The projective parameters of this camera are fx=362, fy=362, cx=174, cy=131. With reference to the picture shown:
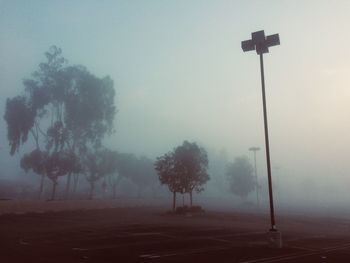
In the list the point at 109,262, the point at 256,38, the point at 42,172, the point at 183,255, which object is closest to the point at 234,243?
Answer: the point at 183,255

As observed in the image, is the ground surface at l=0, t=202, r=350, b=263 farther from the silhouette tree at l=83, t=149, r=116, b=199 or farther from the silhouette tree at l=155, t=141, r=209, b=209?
the silhouette tree at l=83, t=149, r=116, b=199

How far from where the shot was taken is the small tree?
296 ft

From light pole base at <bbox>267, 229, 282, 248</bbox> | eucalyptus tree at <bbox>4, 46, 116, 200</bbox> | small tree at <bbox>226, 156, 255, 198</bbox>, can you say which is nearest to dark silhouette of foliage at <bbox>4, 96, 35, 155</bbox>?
eucalyptus tree at <bbox>4, 46, 116, 200</bbox>

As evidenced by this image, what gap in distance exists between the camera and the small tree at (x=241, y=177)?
296ft

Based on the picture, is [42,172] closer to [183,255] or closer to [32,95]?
[32,95]

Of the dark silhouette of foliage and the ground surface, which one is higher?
the dark silhouette of foliage

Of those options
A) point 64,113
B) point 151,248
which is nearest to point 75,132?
point 64,113

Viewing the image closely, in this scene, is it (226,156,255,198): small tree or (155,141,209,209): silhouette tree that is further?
(226,156,255,198): small tree

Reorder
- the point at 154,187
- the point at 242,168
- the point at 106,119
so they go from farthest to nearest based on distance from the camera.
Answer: the point at 154,187
the point at 242,168
the point at 106,119

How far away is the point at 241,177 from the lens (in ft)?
295

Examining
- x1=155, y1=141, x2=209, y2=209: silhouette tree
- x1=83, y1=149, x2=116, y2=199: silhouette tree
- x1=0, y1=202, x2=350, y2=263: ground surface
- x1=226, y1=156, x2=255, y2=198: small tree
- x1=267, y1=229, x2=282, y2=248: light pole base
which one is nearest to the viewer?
x1=0, y1=202, x2=350, y2=263: ground surface

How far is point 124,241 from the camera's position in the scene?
821 inches

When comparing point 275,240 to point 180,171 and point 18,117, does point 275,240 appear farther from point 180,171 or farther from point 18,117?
point 18,117

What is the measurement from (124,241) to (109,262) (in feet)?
21.3
